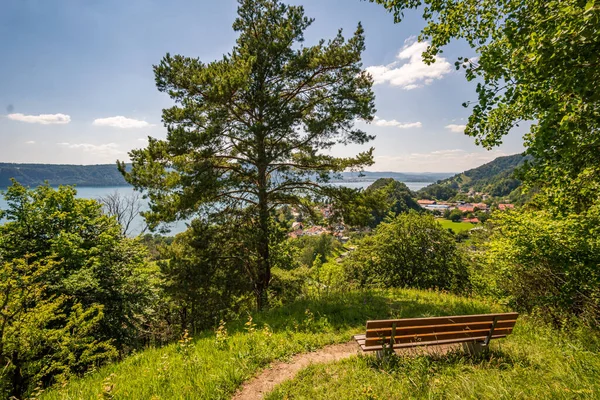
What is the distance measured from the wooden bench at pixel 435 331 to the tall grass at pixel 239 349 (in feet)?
6.02

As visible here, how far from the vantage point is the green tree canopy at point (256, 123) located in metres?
8.46

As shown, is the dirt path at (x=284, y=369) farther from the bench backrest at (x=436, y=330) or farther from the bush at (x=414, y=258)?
the bush at (x=414, y=258)

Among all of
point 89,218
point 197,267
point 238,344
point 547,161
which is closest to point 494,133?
point 547,161

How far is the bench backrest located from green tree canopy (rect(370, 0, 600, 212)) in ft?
10.1

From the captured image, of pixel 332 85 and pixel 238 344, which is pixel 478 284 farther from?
pixel 238 344

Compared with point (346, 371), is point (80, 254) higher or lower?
higher

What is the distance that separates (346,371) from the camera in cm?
435

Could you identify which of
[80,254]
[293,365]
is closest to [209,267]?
[80,254]

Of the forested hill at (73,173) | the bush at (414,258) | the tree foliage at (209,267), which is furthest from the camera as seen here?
the forested hill at (73,173)

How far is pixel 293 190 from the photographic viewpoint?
10312 mm

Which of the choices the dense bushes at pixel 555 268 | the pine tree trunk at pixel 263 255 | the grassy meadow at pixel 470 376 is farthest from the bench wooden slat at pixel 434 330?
the pine tree trunk at pixel 263 255

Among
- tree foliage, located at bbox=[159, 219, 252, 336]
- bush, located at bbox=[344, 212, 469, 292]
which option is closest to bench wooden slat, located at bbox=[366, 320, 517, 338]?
tree foliage, located at bbox=[159, 219, 252, 336]

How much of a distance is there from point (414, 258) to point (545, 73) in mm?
11423

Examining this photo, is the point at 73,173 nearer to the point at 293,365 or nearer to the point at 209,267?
the point at 209,267
